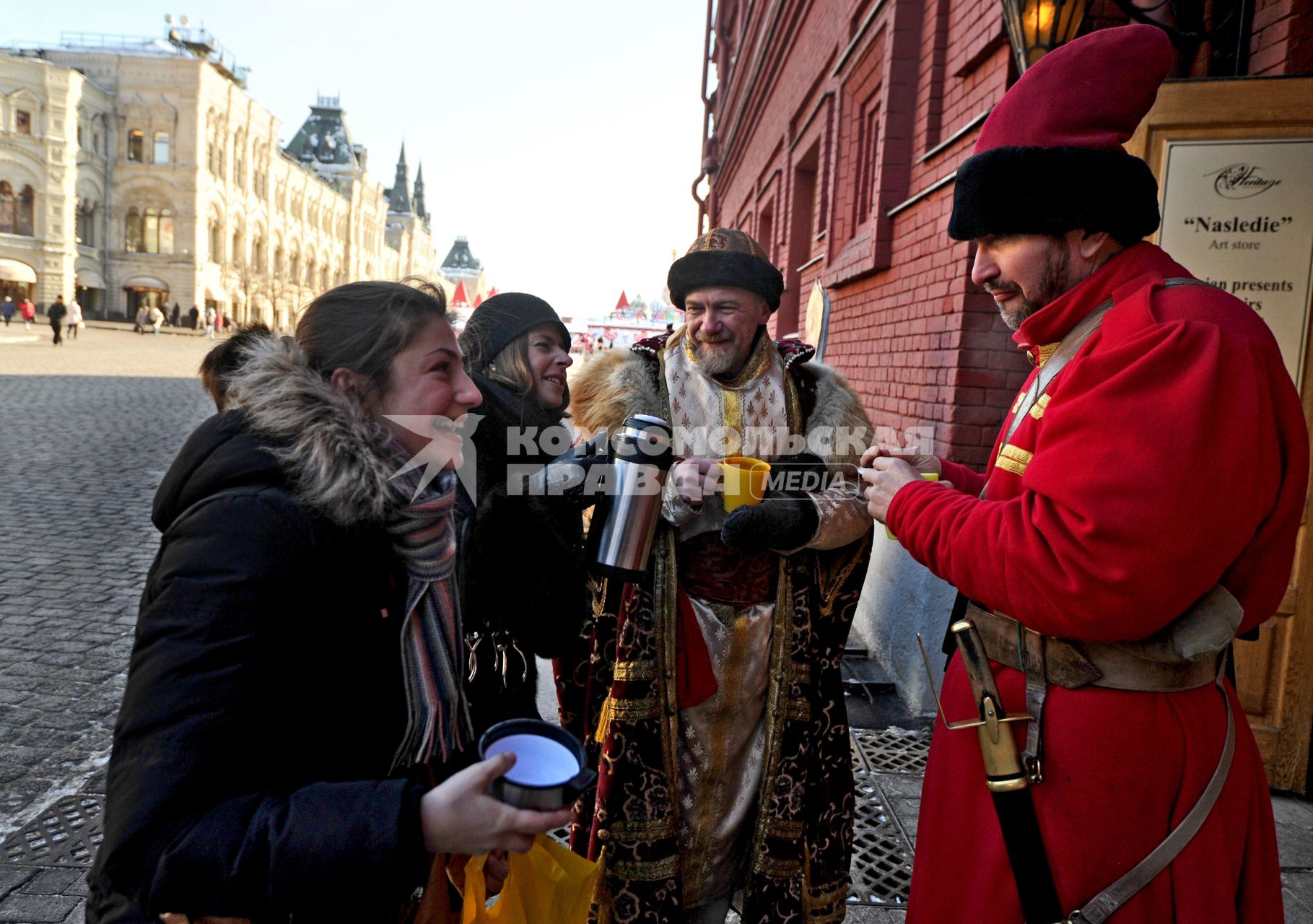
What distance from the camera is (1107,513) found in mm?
1300

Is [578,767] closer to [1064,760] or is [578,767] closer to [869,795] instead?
[1064,760]

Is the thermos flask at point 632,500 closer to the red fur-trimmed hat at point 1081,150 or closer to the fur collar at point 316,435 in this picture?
the fur collar at point 316,435

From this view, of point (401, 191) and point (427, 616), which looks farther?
point (401, 191)

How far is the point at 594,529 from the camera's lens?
2158 millimetres

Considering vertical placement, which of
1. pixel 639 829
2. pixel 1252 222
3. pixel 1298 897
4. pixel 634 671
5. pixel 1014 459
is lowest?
pixel 1298 897

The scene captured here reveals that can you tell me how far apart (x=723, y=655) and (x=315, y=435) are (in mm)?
1484

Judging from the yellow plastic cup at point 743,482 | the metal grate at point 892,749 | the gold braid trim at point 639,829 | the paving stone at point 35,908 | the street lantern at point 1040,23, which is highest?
the street lantern at point 1040,23

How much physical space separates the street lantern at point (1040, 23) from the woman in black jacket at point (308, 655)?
2.70 meters

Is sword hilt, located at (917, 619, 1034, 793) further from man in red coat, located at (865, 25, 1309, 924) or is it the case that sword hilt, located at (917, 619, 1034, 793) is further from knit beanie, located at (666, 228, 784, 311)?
knit beanie, located at (666, 228, 784, 311)

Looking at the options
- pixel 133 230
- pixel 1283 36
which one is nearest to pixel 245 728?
pixel 1283 36

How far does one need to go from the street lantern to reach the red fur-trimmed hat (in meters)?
1.78

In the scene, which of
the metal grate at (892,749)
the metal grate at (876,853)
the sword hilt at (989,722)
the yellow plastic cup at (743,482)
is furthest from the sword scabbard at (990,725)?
the metal grate at (892,749)

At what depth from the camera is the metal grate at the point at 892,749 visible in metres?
3.75

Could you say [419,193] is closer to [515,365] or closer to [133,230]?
[133,230]
